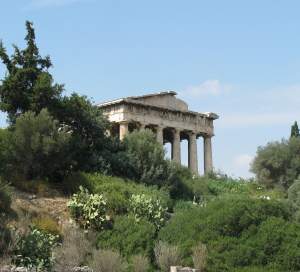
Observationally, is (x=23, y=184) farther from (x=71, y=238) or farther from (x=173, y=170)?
(x=173, y=170)

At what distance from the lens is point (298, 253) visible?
25031 mm

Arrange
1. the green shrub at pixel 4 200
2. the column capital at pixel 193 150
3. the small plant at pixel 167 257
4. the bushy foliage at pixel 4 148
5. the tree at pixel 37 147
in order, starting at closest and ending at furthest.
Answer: the green shrub at pixel 4 200
the small plant at pixel 167 257
the bushy foliage at pixel 4 148
the tree at pixel 37 147
the column capital at pixel 193 150

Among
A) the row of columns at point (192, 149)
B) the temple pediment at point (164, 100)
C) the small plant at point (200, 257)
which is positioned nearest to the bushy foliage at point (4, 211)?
the small plant at point (200, 257)

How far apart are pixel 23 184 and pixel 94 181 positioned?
3108 millimetres

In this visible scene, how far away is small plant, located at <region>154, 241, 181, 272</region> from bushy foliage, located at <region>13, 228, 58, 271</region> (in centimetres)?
360

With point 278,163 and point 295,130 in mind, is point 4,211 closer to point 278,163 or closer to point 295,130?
point 278,163

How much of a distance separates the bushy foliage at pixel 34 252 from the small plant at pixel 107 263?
142 cm

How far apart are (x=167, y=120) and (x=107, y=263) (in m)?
36.9

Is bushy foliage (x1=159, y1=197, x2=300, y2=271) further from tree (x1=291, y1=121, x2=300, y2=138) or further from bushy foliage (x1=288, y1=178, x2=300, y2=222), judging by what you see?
tree (x1=291, y1=121, x2=300, y2=138)

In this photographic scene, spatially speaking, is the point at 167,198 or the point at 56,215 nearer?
the point at 56,215

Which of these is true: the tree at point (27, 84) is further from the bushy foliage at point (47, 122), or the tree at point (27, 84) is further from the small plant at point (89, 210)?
the small plant at point (89, 210)

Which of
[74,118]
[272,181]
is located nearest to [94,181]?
[74,118]

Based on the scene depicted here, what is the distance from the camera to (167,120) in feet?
192

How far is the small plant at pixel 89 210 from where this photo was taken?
27359 millimetres
